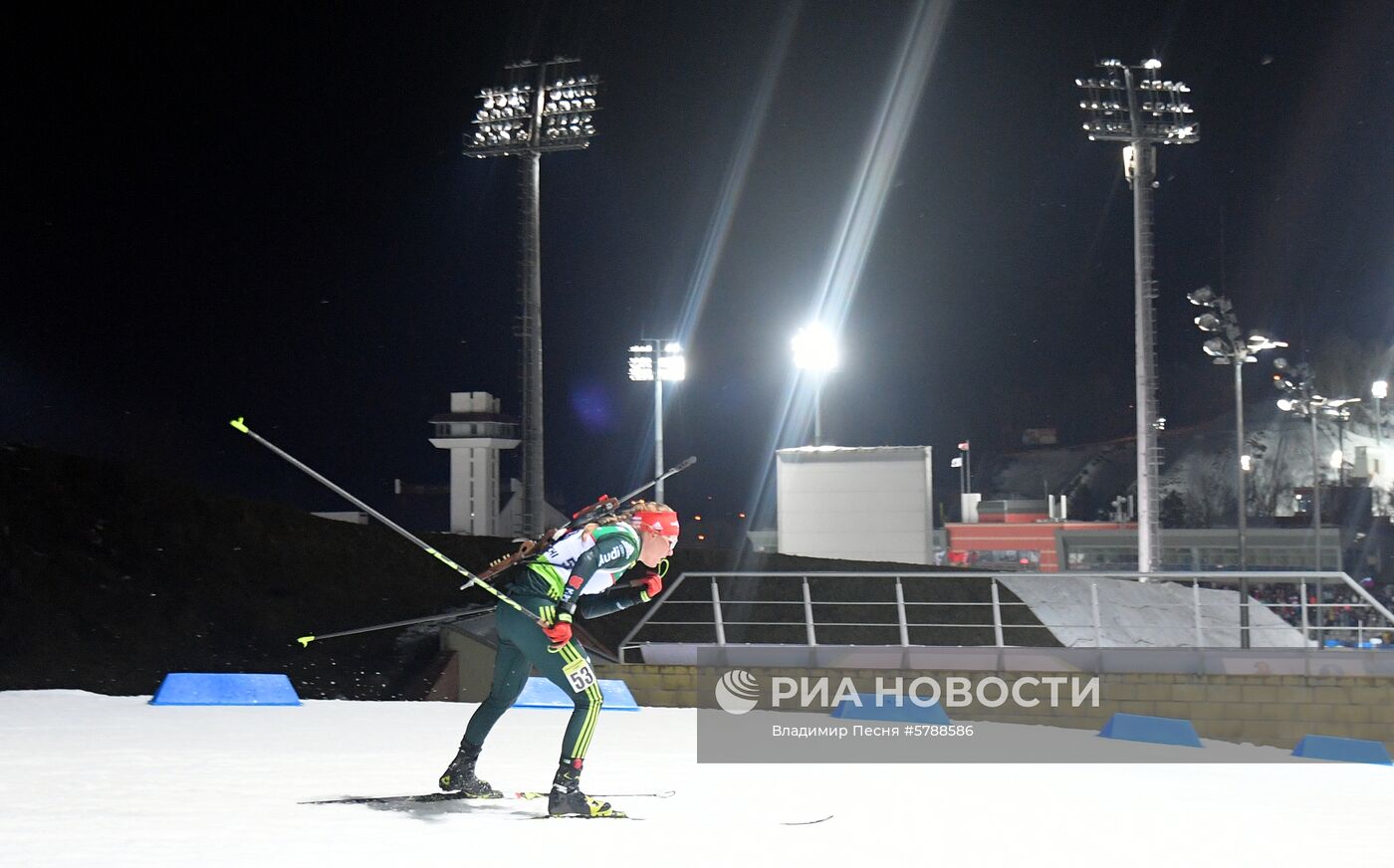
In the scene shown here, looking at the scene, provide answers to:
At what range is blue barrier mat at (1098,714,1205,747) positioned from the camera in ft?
48.1

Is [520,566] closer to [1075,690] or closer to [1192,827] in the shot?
[1192,827]

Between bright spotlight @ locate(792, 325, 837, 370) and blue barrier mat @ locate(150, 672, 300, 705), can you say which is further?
bright spotlight @ locate(792, 325, 837, 370)

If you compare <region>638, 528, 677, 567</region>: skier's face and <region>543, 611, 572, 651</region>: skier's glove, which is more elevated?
<region>638, 528, 677, 567</region>: skier's face

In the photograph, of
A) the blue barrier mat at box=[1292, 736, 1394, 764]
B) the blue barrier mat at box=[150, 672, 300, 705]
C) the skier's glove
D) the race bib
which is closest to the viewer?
the skier's glove

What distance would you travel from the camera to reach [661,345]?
128ft

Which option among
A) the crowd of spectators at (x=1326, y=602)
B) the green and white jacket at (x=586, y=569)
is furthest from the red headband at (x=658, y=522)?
the crowd of spectators at (x=1326, y=602)

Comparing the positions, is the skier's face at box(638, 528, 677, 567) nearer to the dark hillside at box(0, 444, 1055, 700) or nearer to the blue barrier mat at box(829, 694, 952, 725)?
the dark hillside at box(0, 444, 1055, 700)

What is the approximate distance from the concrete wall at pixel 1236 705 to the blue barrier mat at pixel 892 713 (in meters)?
0.38

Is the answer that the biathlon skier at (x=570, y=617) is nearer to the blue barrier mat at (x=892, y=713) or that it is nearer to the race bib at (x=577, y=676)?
the race bib at (x=577, y=676)

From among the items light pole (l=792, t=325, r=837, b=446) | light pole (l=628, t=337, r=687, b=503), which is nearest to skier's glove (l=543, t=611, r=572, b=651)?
light pole (l=628, t=337, r=687, b=503)

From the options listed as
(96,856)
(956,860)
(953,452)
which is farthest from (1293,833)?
(953,452)

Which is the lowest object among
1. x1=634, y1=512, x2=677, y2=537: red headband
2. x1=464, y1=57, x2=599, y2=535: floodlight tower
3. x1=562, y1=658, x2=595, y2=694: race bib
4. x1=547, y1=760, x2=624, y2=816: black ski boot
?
x1=547, y1=760, x2=624, y2=816: black ski boot

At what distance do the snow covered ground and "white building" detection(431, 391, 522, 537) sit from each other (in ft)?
104

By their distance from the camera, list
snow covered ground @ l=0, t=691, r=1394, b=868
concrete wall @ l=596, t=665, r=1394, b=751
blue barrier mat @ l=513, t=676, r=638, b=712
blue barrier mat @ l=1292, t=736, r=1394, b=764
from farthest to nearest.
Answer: blue barrier mat @ l=513, t=676, r=638, b=712 → concrete wall @ l=596, t=665, r=1394, b=751 → blue barrier mat @ l=1292, t=736, r=1394, b=764 → snow covered ground @ l=0, t=691, r=1394, b=868
